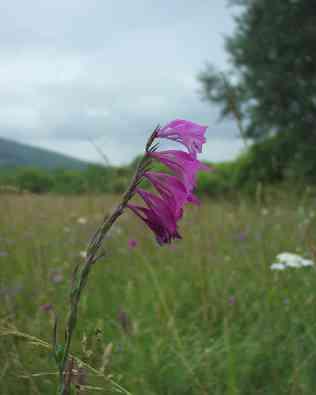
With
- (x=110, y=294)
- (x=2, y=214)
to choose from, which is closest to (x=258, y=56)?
(x=2, y=214)

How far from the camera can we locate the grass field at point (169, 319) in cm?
167

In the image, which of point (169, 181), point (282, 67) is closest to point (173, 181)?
point (169, 181)

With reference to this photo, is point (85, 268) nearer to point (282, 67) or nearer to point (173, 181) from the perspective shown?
point (173, 181)

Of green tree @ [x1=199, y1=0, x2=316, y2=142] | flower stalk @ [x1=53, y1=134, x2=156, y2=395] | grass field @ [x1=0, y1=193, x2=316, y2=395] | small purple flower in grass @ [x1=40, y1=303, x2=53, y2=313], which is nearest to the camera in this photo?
flower stalk @ [x1=53, y1=134, x2=156, y2=395]

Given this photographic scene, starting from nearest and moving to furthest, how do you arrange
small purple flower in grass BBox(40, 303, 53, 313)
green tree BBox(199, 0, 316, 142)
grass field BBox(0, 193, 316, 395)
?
grass field BBox(0, 193, 316, 395), small purple flower in grass BBox(40, 303, 53, 313), green tree BBox(199, 0, 316, 142)

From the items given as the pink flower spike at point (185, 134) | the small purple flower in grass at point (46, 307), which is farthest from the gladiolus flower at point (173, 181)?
the small purple flower in grass at point (46, 307)

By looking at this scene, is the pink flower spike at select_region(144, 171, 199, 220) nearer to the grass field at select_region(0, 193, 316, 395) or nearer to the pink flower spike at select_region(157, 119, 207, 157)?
the pink flower spike at select_region(157, 119, 207, 157)

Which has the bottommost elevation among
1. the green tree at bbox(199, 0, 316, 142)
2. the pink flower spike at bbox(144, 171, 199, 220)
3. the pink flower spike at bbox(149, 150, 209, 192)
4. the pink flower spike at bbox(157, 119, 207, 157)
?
the pink flower spike at bbox(144, 171, 199, 220)

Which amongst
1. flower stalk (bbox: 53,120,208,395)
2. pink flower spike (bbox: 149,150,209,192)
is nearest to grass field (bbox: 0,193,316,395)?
flower stalk (bbox: 53,120,208,395)

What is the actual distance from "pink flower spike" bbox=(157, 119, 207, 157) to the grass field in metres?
0.45

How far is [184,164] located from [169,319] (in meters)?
1.65

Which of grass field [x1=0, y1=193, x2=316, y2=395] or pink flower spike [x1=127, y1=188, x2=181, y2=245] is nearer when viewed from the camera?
pink flower spike [x1=127, y1=188, x2=181, y2=245]

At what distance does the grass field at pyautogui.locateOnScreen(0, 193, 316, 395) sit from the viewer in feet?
5.47

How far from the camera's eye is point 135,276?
3393 mm
